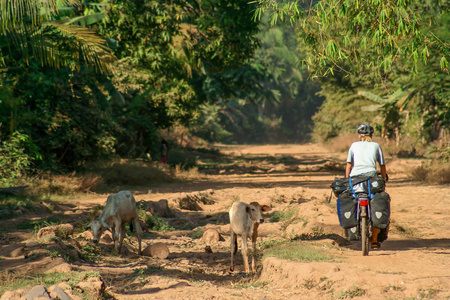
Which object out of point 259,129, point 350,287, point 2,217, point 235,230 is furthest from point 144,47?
point 259,129

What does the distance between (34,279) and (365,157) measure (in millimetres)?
4650

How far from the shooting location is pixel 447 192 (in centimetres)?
1462

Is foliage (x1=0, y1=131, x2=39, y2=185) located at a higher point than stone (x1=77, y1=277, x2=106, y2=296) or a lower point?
higher

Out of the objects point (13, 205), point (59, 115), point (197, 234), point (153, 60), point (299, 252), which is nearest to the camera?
point (299, 252)

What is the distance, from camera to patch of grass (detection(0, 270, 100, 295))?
534 cm

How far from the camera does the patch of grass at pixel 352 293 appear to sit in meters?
5.30

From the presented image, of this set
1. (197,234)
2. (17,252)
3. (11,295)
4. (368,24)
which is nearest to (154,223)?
(197,234)

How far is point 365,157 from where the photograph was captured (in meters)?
7.11

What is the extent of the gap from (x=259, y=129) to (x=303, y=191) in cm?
5577

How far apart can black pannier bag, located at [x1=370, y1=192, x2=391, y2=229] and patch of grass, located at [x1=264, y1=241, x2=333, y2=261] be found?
0.80 metres

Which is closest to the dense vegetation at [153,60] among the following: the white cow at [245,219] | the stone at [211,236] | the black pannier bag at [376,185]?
the black pannier bag at [376,185]

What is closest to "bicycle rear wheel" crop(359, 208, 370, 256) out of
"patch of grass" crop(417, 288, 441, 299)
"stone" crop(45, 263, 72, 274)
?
"patch of grass" crop(417, 288, 441, 299)

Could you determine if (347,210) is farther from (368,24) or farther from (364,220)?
(368,24)

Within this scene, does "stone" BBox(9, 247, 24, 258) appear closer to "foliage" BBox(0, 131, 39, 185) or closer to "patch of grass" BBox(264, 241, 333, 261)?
"patch of grass" BBox(264, 241, 333, 261)
